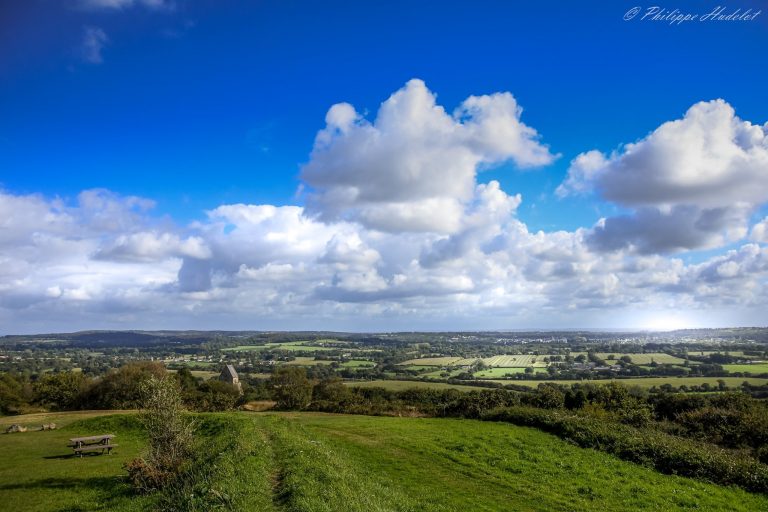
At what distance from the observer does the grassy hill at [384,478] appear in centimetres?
1505

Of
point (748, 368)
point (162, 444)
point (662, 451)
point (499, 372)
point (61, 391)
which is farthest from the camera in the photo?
point (499, 372)

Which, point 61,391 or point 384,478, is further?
point 61,391

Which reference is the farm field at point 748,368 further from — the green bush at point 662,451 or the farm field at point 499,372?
the green bush at point 662,451

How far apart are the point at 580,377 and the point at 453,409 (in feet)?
255

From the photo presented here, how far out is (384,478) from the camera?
20172mm

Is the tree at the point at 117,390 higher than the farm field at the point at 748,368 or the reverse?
higher

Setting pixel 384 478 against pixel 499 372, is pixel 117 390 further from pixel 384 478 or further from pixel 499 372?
pixel 499 372

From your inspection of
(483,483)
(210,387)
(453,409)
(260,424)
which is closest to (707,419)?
(453,409)

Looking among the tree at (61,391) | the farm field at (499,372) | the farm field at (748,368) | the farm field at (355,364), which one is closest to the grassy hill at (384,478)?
the tree at (61,391)

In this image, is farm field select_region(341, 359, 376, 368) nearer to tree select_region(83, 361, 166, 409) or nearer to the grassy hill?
tree select_region(83, 361, 166, 409)

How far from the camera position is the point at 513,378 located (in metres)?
118

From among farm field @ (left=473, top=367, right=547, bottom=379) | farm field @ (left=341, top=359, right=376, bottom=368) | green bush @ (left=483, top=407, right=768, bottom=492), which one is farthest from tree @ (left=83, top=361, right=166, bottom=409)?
farm field @ (left=341, top=359, right=376, bottom=368)

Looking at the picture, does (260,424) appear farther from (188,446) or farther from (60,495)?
(60,495)

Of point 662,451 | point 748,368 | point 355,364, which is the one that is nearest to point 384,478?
point 662,451
